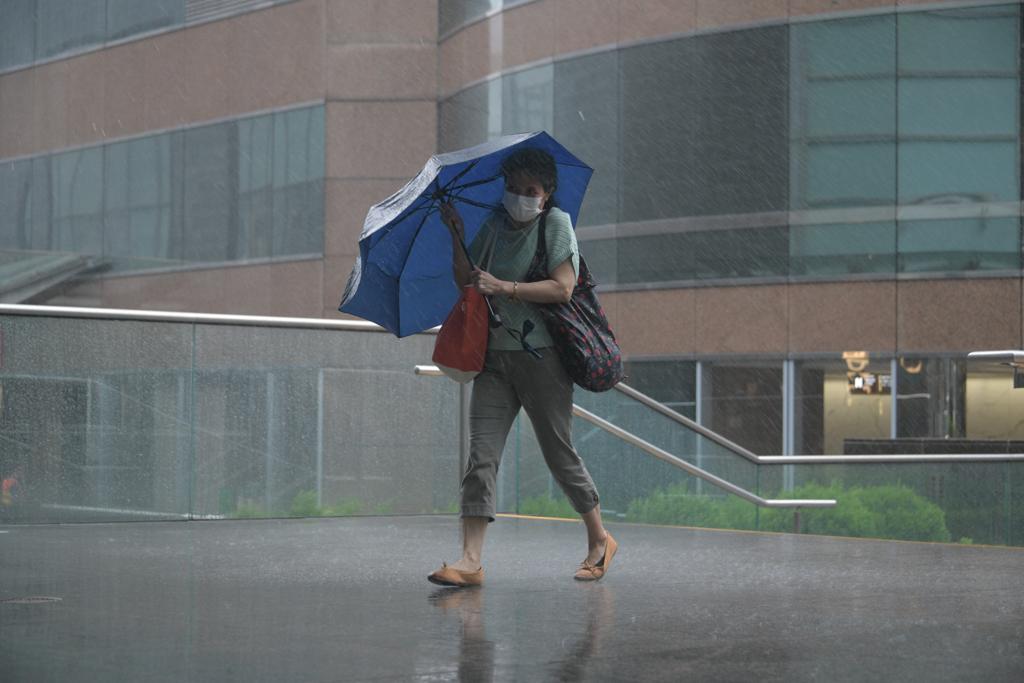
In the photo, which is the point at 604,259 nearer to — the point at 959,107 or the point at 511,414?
the point at 959,107

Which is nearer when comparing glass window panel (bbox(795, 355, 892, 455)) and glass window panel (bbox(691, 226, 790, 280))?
glass window panel (bbox(795, 355, 892, 455))

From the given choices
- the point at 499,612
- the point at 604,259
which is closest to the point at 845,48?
the point at 604,259

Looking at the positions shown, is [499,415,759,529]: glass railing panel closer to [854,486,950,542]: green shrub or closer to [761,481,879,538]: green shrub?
[761,481,879,538]: green shrub

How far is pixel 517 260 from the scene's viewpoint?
21.6 ft

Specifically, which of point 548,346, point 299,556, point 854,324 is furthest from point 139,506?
point 854,324

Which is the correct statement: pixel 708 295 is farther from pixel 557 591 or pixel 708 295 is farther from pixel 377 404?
pixel 557 591

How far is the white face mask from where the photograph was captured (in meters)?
6.53

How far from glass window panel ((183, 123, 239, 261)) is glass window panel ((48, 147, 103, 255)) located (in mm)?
2640

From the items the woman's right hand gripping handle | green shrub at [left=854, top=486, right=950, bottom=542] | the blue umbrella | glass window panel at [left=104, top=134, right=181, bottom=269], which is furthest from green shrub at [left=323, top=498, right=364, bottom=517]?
glass window panel at [left=104, top=134, right=181, bottom=269]

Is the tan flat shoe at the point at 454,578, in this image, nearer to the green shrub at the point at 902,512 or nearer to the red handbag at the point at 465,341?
the red handbag at the point at 465,341

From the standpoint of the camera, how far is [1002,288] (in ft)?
82.8

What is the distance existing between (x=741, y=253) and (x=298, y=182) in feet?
36.2

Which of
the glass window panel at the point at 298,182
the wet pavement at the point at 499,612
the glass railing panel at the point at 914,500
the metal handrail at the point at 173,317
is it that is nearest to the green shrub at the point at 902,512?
the glass railing panel at the point at 914,500

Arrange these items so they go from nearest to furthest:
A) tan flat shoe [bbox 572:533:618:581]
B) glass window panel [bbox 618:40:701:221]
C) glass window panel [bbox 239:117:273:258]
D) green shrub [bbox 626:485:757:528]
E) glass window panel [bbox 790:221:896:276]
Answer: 1. tan flat shoe [bbox 572:533:618:581]
2. green shrub [bbox 626:485:757:528]
3. glass window panel [bbox 790:221:896:276]
4. glass window panel [bbox 618:40:701:221]
5. glass window panel [bbox 239:117:273:258]
